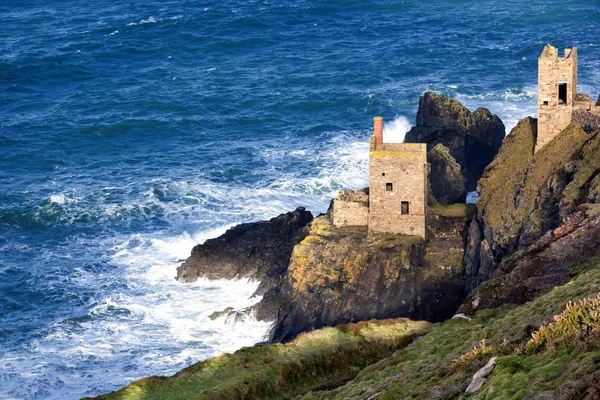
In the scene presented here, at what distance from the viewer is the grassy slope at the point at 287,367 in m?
54.7

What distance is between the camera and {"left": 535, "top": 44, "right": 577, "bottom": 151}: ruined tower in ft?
233

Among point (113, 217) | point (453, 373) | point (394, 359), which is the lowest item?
point (113, 217)

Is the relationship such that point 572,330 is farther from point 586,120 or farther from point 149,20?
point 149,20

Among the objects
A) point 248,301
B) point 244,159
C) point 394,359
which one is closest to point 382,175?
point 248,301

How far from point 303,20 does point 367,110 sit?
38.2 metres

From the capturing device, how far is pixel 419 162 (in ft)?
230

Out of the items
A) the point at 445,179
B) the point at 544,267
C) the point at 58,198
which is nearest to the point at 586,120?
the point at 445,179

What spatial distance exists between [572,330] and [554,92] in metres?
36.8

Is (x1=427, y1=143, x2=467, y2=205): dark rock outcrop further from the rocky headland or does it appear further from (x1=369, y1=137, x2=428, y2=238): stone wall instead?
(x1=369, y1=137, x2=428, y2=238): stone wall

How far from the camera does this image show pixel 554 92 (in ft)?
235

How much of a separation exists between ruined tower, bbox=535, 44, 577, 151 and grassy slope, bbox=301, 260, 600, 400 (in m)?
A: 17.1

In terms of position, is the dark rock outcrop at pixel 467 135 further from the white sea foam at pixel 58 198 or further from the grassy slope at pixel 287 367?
the grassy slope at pixel 287 367

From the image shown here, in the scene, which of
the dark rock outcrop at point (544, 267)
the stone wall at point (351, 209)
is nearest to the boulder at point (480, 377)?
the dark rock outcrop at point (544, 267)

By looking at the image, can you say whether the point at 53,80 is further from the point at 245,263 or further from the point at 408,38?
the point at 245,263
